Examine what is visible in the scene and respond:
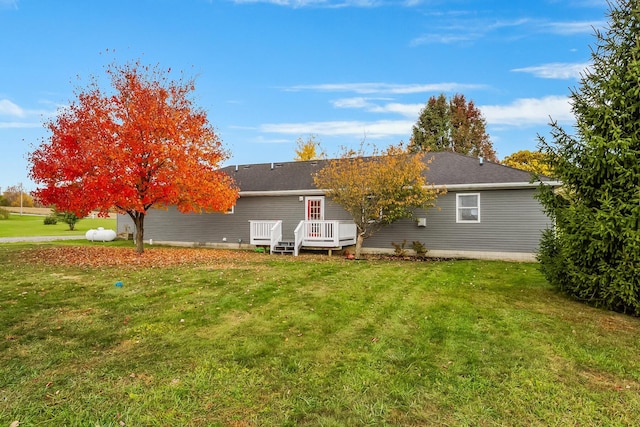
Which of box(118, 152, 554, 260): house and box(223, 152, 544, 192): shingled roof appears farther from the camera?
box(223, 152, 544, 192): shingled roof

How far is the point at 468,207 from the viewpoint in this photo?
1423 centimetres

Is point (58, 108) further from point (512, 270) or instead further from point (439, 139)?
point (439, 139)

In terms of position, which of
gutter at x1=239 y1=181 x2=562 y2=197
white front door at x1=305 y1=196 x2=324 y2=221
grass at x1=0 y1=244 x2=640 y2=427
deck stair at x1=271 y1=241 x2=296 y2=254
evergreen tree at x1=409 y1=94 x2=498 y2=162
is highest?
evergreen tree at x1=409 y1=94 x2=498 y2=162

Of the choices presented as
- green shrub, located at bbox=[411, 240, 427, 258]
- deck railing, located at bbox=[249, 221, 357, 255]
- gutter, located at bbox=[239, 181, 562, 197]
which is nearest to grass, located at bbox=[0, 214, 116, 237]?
deck railing, located at bbox=[249, 221, 357, 255]

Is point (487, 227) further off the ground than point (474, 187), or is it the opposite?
point (474, 187)

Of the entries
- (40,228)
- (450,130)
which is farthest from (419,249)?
(40,228)

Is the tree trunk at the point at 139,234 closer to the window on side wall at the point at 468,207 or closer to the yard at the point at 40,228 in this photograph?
the window on side wall at the point at 468,207

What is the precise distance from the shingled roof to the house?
0.12 ft

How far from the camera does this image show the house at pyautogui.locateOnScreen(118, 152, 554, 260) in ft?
44.4

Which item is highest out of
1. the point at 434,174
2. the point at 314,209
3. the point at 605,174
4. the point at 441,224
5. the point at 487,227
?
the point at 434,174

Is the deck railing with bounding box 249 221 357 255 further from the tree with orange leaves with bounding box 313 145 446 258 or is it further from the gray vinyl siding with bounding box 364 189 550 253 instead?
the gray vinyl siding with bounding box 364 189 550 253

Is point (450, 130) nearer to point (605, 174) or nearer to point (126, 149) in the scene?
point (126, 149)

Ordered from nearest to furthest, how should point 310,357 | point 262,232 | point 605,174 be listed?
1. point 310,357
2. point 605,174
3. point 262,232

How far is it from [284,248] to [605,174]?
11.3m
